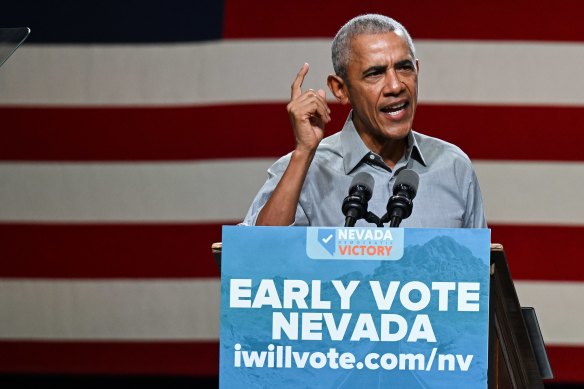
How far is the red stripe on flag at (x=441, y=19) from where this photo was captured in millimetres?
2902

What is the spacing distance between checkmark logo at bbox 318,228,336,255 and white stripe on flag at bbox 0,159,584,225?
1724mm

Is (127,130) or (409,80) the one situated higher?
(127,130)

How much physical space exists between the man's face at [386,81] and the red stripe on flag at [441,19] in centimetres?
114

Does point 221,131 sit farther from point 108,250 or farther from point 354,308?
point 354,308

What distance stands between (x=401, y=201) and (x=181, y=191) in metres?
1.73

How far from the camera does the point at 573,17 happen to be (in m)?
2.91

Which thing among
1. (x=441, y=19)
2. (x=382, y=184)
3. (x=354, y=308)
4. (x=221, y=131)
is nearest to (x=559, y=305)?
(x=441, y=19)

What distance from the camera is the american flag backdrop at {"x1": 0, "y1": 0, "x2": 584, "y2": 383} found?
9.48 ft

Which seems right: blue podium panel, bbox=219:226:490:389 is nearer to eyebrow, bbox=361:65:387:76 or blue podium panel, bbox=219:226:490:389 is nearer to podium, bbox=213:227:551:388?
podium, bbox=213:227:551:388

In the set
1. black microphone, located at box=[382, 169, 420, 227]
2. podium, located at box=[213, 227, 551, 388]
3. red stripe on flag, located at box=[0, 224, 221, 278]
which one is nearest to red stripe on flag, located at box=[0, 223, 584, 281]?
red stripe on flag, located at box=[0, 224, 221, 278]

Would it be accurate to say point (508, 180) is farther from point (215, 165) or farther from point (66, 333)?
point (66, 333)

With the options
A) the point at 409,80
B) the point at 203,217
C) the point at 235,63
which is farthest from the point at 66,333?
the point at 409,80

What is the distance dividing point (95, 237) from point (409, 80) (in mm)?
1492

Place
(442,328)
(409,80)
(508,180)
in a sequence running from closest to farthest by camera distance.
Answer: (442,328) < (409,80) < (508,180)
